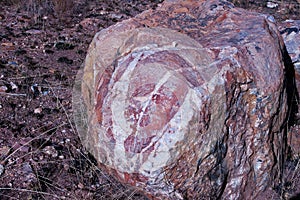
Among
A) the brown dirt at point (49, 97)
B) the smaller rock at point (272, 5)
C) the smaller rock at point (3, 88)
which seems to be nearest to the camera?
the brown dirt at point (49, 97)

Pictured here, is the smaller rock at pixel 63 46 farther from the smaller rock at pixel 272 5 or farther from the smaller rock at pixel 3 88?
the smaller rock at pixel 272 5

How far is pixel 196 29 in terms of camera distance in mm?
3383

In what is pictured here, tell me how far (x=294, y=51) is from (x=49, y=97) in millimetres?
2038

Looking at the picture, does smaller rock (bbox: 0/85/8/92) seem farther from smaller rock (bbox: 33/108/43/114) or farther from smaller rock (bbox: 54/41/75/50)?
smaller rock (bbox: 54/41/75/50)

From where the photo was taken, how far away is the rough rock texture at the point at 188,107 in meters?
2.79

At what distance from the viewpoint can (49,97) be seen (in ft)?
14.1

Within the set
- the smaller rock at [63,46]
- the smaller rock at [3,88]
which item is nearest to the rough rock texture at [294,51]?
the smaller rock at [63,46]

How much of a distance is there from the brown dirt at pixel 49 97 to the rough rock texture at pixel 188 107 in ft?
0.82

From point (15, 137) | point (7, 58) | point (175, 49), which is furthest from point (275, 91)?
point (7, 58)

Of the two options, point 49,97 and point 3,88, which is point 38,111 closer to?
point 49,97

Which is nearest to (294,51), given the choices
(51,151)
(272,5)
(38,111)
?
(51,151)

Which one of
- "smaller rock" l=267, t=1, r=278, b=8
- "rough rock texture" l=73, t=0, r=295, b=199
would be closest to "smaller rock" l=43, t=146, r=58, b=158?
Answer: "rough rock texture" l=73, t=0, r=295, b=199

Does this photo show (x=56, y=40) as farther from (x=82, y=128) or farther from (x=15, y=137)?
(x=82, y=128)

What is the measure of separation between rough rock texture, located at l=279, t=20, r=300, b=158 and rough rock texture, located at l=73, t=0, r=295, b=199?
24 cm
